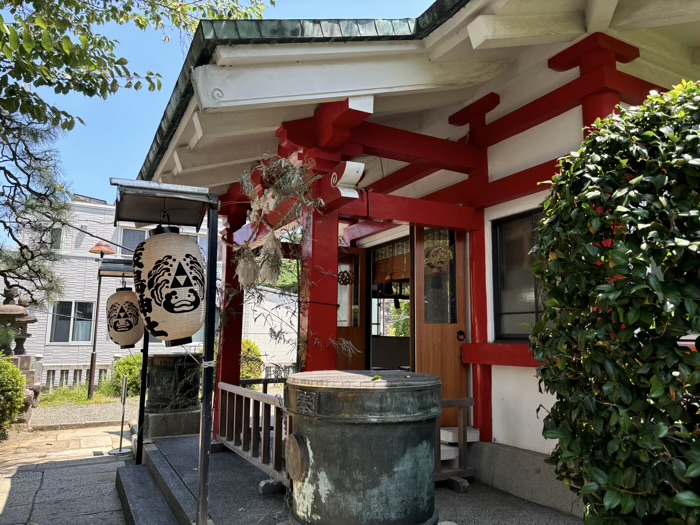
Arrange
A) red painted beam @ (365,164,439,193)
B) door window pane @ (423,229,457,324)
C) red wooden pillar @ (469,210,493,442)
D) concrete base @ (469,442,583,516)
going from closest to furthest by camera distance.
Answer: concrete base @ (469,442,583,516), red wooden pillar @ (469,210,493,442), door window pane @ (423,229,457,324), red painted beam @ (365,164,439,193)

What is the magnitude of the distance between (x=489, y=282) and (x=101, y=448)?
612 centimetres

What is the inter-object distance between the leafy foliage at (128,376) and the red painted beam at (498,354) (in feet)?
31.8

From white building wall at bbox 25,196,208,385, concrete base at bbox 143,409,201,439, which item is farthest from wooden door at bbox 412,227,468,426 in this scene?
white building wall at bbox 25,196,208,385

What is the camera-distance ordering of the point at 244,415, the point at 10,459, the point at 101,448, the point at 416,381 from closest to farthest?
the point at 416,381
the point at 244,415
the point at 10,459
the point at 101,448

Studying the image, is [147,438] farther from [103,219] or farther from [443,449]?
[103,219]

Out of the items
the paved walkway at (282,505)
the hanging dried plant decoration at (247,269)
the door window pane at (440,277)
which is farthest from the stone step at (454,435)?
the hanging dried plant decoration at (247,269)

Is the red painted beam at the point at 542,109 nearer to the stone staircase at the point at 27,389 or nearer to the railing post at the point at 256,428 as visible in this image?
the railing post at the point at 256,428

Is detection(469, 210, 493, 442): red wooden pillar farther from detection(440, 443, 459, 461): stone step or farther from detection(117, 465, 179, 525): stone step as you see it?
detection(117, 465, 179, 525): stone step

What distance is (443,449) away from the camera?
3.97 metres

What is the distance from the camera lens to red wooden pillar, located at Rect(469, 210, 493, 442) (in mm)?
4203

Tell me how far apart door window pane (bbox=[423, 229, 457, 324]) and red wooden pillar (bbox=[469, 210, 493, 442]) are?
0.64 ft

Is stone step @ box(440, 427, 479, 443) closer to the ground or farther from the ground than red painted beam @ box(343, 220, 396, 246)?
closer to the ground

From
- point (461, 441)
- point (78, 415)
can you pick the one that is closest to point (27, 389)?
point (78, 415)

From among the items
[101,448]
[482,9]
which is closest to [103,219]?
[101,448]
